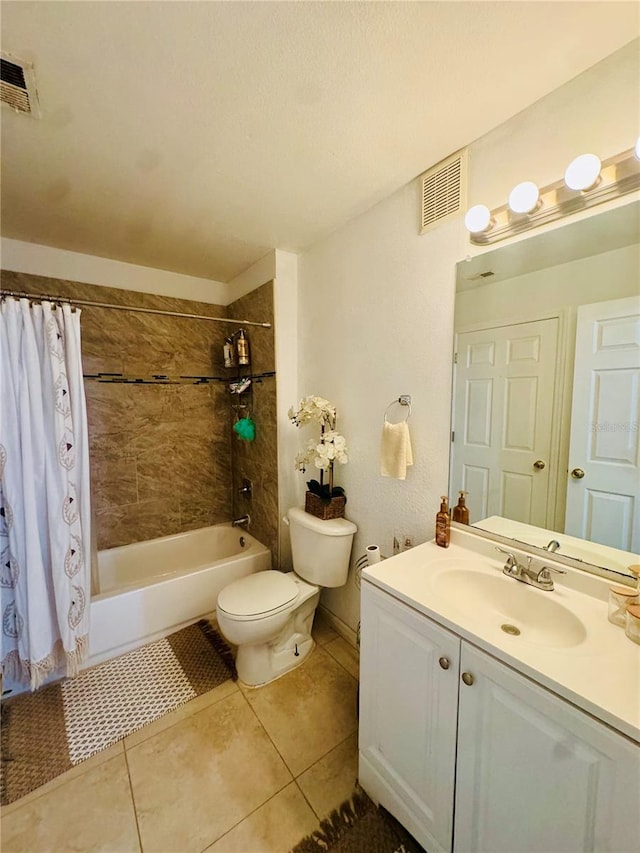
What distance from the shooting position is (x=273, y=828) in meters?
1.11

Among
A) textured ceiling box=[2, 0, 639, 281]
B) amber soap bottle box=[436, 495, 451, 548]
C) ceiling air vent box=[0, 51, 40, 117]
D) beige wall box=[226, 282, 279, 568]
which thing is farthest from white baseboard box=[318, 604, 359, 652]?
ceiling air vent box=[0, 51, 40, 117]

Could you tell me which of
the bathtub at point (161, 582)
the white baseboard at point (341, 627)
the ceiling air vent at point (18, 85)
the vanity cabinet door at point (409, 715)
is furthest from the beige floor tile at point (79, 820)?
the ceiling air vent at point (18, 85)

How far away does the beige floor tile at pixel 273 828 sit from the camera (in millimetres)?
1062

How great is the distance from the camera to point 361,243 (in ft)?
5.62

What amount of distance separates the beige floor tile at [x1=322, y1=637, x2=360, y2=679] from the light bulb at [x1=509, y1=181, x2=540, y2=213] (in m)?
2.18

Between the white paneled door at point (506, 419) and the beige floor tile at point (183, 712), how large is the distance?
4.86ft

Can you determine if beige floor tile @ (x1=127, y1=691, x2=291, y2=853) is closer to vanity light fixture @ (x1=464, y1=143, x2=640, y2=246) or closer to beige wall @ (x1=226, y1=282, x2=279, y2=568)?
beige wall @ (x1=226, y1=282, x2=279, y2=568)

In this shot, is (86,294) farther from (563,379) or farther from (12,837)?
(563,379)

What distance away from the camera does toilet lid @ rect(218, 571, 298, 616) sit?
159 centimetres

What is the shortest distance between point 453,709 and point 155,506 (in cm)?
228

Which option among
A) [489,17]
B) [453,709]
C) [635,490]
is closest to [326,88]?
[489,17]

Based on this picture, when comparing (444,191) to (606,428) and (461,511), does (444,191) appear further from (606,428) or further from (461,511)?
(461,511)

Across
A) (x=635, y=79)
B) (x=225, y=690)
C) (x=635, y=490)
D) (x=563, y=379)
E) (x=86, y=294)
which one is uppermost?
(x=635, y=79)

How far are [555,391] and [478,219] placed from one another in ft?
2.20
